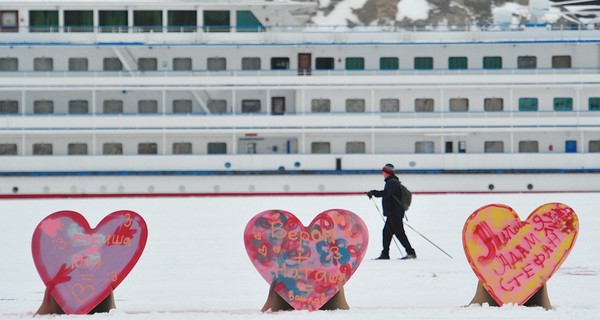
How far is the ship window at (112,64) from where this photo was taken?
3500 cm

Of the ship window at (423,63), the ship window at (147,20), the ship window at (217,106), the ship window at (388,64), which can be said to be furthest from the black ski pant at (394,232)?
the ship window at (147,20)

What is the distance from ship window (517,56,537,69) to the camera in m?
35.0

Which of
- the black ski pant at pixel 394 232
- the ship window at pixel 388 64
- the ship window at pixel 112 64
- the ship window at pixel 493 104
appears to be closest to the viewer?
the black ski pant at pixel 394 232

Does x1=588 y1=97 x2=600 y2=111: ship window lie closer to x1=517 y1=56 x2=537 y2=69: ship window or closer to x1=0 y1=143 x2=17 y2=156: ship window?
x1=517 y1=56 x2=537 y2=69: ship window

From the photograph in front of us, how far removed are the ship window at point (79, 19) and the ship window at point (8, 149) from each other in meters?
4.24

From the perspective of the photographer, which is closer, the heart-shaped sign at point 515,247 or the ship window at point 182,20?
the heart-shaped sign at point 515,247

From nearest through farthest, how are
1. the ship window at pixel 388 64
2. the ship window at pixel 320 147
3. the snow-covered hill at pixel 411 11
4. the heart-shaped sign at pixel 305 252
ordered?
the heart-shaped sign at pixel 305 252, the ship window at pixel 320 147, the ship window at pixel 388 64, the snow-covered hill at pixel 411 11

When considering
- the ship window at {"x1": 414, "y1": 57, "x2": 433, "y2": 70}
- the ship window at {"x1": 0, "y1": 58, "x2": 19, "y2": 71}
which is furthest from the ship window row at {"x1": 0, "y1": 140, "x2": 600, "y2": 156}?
the ship window at {"x1": 0, "y1": 58, "x2": 19, "y2": 71}

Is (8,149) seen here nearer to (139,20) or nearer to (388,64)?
(139,20)

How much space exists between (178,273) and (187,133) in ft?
75.3

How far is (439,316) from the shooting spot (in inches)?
320

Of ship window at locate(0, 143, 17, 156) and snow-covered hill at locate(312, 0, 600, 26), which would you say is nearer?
ship window at locate(0, 143, 17, 156)

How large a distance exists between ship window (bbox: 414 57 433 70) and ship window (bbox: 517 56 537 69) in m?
3.00

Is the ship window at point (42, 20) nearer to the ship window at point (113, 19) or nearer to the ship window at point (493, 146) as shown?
the ship window at point (113, 19)
